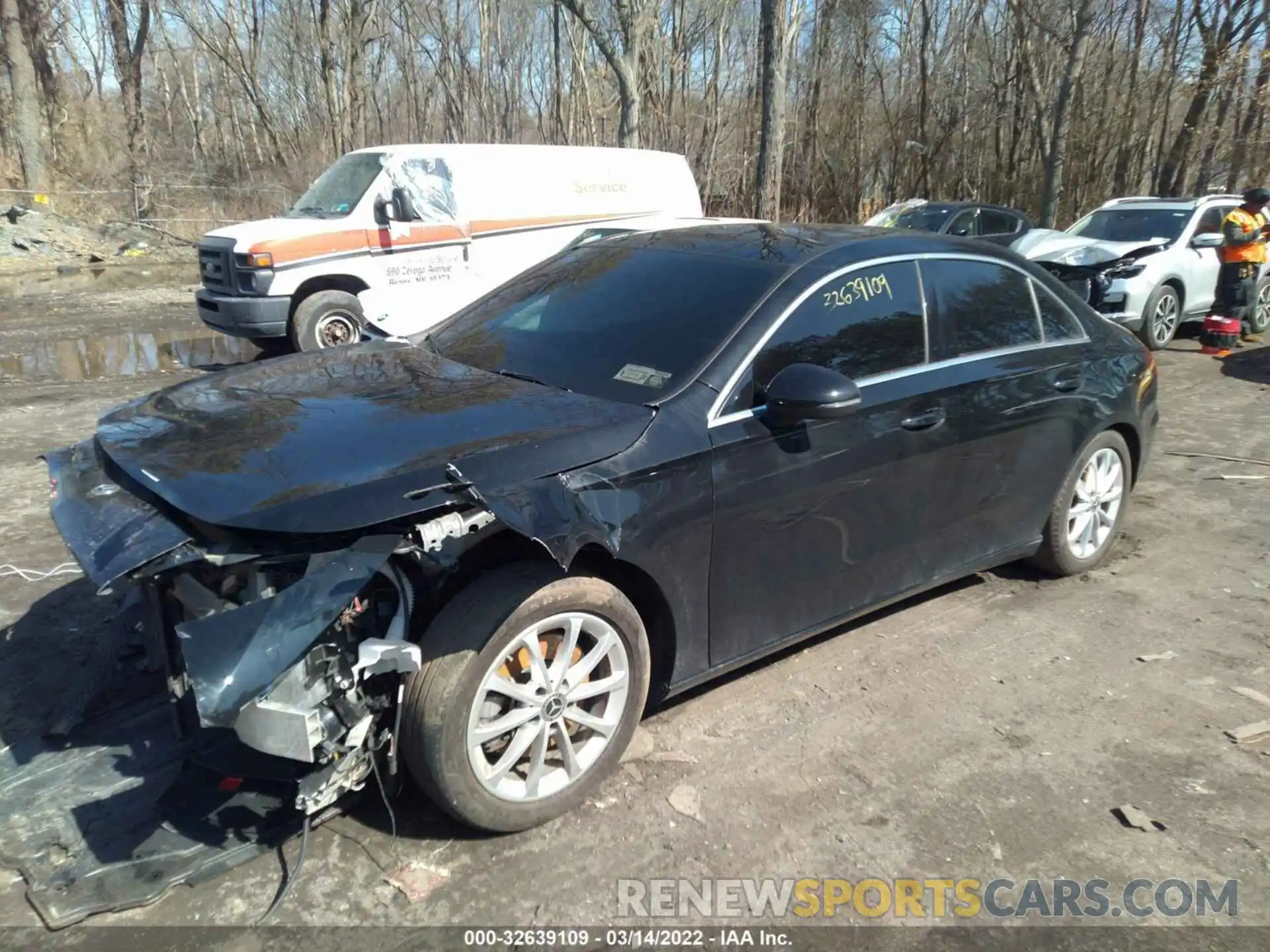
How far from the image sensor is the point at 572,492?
2.92 m

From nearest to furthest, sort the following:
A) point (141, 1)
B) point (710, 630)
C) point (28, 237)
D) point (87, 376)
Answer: point (710, 630)
point (87, 376)
point (28, 237)
point (141, 1)

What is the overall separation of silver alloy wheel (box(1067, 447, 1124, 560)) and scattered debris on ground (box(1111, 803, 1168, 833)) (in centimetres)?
190

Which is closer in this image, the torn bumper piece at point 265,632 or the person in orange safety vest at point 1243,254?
the torn bumper piece at point 265,632

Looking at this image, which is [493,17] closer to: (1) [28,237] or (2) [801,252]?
(1) [28,237]

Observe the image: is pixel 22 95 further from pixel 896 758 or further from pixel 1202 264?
pixel 896 758

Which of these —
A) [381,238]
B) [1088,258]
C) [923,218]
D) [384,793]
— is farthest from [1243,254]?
[384,793]

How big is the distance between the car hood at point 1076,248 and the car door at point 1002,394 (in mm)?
7293

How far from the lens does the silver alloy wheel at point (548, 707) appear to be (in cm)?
289

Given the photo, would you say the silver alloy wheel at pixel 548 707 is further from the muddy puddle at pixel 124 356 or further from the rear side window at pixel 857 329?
the muddy puddle at pixel 124 356

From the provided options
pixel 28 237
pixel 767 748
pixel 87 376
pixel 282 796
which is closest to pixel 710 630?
pixel 767 748

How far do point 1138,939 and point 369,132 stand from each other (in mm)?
40466

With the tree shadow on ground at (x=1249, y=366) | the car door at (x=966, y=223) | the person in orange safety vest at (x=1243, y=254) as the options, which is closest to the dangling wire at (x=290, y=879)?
the tree shadow on ground at (x=1249, y=366)

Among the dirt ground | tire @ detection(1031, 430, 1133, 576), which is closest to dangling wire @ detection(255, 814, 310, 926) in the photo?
the dirt ground

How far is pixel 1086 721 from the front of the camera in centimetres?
374
